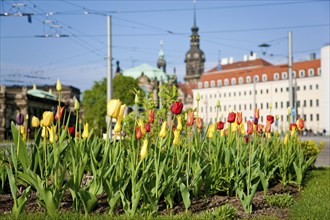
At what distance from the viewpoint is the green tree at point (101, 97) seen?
2882 inches

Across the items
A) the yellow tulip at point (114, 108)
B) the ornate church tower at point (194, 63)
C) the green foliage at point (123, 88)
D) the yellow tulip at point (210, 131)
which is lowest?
the yellow tulip at point (210, 131)

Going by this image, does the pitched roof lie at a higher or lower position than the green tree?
higher

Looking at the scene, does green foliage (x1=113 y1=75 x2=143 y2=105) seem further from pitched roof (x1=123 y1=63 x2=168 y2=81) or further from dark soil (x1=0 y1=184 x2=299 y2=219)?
dark soil (x1=0 y1=184 x2=299 y2=219)

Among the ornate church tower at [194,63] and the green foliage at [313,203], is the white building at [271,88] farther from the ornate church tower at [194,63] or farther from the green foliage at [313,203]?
the green foliage at [313,203]

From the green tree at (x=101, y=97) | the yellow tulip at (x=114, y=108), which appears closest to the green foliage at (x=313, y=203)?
the yellow tulip at (x=114, y=108)

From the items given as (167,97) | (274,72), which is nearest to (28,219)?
(167,97)

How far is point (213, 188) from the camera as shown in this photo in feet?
26.1

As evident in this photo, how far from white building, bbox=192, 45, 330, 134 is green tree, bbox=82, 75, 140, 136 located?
2421cm

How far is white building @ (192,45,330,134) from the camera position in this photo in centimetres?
10112

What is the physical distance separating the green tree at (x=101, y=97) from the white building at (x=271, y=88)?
24211 millimetres

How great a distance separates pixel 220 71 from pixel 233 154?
402 ft

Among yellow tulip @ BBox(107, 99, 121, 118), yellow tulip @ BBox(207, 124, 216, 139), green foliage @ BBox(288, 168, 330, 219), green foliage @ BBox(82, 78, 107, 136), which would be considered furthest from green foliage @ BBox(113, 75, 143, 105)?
yellow tulip @ BBox(107, 99, 121, 118)

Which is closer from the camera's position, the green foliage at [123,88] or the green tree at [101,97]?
the green tree at [101,97]

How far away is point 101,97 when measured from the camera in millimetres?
76312
